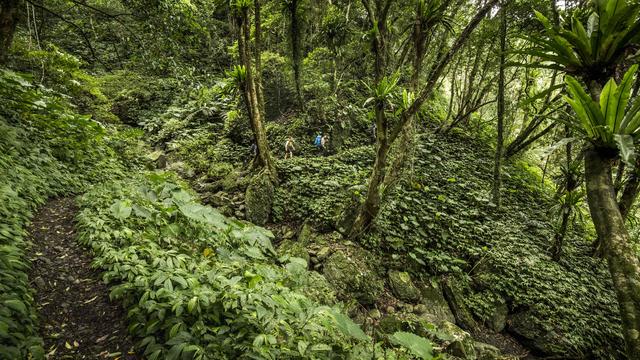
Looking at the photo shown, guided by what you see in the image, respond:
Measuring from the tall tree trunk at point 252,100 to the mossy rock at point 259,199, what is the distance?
18.2 inches

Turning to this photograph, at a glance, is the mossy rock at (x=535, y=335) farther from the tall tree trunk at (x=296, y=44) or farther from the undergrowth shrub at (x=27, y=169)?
the tall tree trunk at (x=296, y=44)

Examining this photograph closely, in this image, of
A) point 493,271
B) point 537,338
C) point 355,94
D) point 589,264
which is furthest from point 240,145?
point 589,264

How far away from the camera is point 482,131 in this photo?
14914 mm

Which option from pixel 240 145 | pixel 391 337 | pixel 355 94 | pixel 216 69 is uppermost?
pixel 216 69

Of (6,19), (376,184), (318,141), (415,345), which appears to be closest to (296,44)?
(318,141)

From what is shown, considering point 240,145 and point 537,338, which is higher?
point 240,145

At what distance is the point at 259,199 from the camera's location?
8047 mm

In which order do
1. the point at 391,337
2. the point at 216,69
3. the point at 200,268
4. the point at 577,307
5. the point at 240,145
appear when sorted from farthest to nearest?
the point at 216,69
the point at 240,145
the point at 577,307
the point at 200,268
the point at 391,337

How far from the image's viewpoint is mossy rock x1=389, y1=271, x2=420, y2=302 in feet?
20.5

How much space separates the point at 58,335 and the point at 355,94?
1287cm

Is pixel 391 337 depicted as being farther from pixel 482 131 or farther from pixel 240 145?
pixel 482 131

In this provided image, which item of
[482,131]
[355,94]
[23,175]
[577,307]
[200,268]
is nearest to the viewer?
[200,268]

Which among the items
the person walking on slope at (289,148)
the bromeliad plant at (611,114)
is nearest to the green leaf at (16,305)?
the bromeliad plant at (611,114)

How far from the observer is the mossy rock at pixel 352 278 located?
5.76 meters
